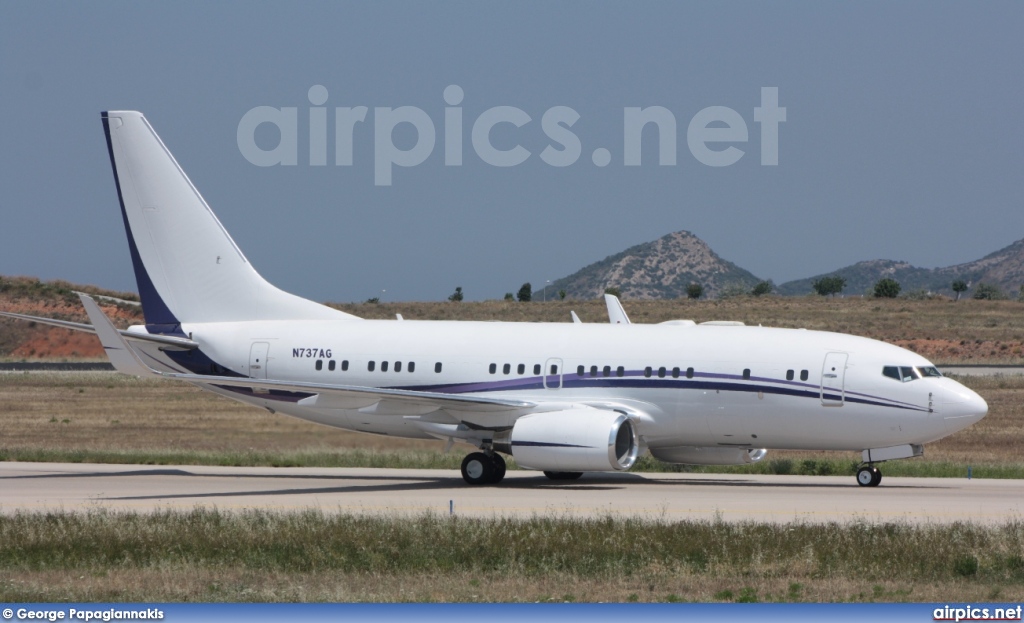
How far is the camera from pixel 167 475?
34.4 meters

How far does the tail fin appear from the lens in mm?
36312

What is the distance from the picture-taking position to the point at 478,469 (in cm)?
3194

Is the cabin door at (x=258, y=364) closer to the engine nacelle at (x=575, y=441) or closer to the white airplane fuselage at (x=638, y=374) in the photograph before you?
the white airplane fuselage at (x=638, y=374)

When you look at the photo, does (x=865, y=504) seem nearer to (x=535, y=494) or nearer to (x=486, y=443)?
(x=535, y=494)

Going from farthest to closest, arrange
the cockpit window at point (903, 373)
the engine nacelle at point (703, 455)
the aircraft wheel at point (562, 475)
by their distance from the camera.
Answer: the aircraft wheel at point (562, 475), the engine nacelle at point (703, 455), the cockpit window at point (903, 373)

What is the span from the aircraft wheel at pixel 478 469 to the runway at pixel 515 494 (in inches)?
16.3

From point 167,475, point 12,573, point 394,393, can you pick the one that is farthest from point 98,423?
point 12,573

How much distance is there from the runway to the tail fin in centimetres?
426

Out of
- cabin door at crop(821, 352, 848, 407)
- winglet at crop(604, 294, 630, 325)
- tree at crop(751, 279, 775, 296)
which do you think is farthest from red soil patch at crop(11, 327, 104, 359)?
cabin door at crop(821, 352, 848, 407)

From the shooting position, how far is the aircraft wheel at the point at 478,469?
31.9 m

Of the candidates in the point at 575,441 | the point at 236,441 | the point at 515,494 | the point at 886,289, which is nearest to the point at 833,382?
the point at 575,441

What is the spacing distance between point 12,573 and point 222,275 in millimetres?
18496

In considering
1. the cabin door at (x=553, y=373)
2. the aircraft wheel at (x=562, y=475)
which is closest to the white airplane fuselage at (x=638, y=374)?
the cabin door at (x=553, y=373)

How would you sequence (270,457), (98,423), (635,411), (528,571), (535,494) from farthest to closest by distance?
(98,423) → (270,457) → (635,411) → (535,494) → (528,571)
